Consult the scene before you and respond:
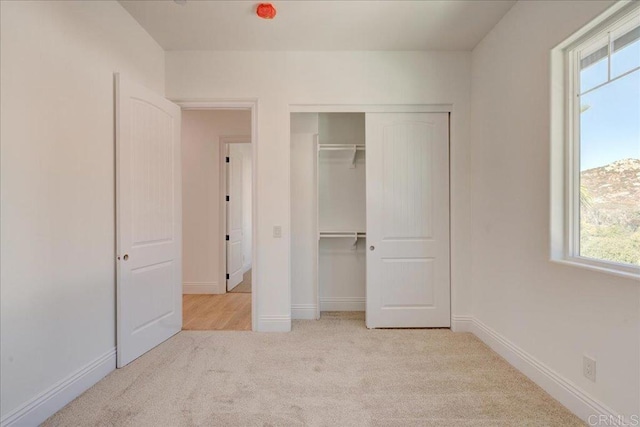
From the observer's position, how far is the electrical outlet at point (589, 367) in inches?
67.4

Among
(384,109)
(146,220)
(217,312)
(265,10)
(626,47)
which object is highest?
(265,10)

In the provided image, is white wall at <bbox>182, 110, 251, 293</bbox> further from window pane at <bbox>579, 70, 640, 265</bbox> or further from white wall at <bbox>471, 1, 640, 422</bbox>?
window pane at <bbox>579, 70, 640, 265</bbox>

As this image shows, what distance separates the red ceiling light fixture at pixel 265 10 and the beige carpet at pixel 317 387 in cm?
270

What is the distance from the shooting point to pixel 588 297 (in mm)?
1740

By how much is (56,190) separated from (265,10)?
1.91 metres

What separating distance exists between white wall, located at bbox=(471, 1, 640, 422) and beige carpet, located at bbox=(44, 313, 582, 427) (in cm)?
34

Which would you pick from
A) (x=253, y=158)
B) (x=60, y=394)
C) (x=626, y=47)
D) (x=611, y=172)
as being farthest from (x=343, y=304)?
(x=626, y=47)

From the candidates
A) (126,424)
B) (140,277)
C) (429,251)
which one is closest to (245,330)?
(140,277)

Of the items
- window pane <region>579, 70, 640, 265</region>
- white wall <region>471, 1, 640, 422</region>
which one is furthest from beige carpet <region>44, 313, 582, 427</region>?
window pane <region>579, 70, 640, 265</region>

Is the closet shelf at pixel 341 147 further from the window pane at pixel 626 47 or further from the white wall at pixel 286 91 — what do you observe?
the window pane at pixel 626 47

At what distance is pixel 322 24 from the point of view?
264 cm

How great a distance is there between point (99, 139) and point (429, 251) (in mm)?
2987

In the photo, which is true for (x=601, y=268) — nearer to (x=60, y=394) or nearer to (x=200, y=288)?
(x=60, y=394)

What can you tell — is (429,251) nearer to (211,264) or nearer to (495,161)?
(495,161)
